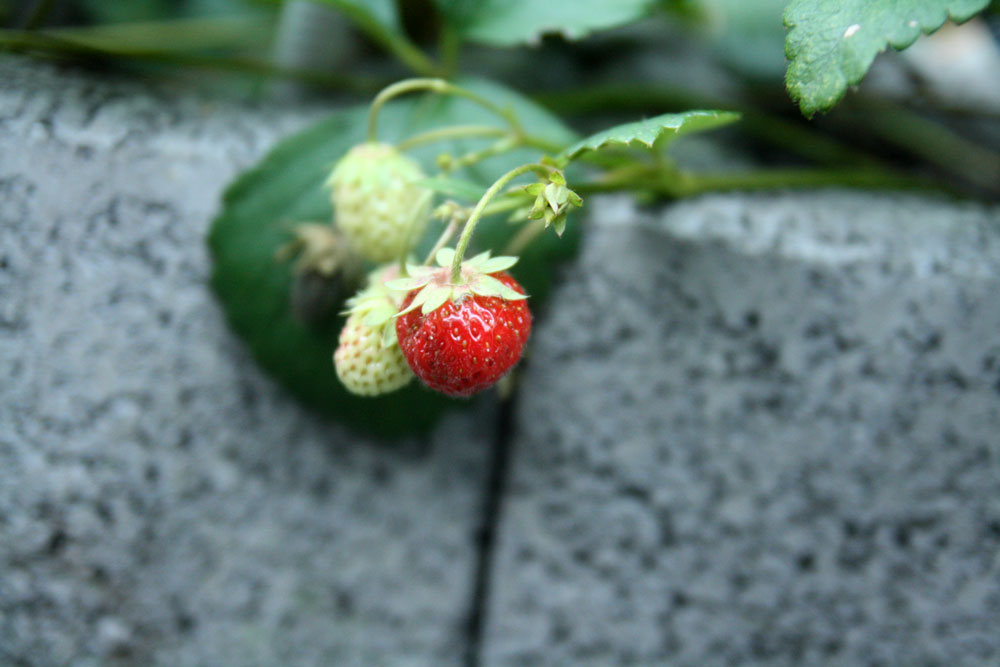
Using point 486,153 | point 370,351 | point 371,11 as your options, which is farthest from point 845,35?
point 371,11

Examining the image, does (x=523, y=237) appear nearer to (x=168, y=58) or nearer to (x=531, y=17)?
(x=531, y=17)

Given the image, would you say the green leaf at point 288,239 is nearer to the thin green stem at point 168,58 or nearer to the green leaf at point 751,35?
the thin green stem at point 168,58

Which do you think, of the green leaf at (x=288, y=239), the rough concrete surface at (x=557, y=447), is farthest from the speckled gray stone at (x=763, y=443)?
the green leaf at (x=288, y=239)

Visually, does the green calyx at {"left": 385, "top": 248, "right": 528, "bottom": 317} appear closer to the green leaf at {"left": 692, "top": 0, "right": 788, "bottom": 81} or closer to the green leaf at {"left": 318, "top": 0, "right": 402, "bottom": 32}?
the green leaf at {"left": 318, "top": 0, "right": 402, "bottom": 32}

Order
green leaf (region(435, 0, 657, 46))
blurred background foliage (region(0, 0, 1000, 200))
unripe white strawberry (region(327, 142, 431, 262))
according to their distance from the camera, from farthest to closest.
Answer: blurred background foliage (region(0, 0, 1000, 200)), green leaf (region(435, 0, 657, 46)), unripe white strawberry (region(327, 142, 431, 262))

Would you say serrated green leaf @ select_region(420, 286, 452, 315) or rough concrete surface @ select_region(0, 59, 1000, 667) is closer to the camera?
serrated green leaf @ select_region(420, 286, 452, 315)

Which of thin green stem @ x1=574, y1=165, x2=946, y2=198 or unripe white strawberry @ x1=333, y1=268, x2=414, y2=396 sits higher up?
thin green stem @ x1=574, y1=165, x2=946, y2=198

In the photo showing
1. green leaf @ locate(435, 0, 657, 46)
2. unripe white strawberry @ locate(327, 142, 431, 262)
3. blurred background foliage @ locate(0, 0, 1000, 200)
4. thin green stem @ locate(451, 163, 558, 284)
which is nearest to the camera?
thin green stem @ locate(451, 163, 558, 284)

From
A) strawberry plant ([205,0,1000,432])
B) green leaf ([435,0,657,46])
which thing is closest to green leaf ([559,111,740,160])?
strawberry plant ([205,0,1000,432])
